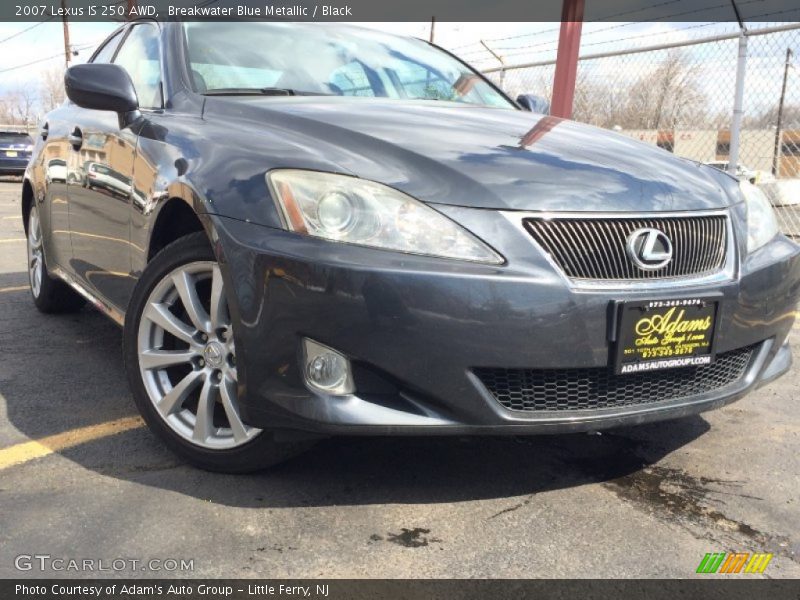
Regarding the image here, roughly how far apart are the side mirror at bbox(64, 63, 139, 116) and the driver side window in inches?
5.9

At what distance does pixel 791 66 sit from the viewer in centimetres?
781

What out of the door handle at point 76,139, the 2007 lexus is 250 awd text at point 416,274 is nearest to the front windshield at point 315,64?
the 2007 lexus is 250 awd text at point 416,274

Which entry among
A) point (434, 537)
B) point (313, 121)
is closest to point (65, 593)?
point (434, 537)

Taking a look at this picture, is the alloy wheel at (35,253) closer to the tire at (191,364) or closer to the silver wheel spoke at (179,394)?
the tire at (191,364)

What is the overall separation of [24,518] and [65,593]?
444mm

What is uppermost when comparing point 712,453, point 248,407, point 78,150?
point 78,150

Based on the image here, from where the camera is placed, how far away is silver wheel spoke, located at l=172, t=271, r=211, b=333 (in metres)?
2.51

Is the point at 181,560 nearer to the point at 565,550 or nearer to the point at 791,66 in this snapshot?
the point at 565,550

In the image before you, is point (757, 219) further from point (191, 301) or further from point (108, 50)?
point (108, 50)

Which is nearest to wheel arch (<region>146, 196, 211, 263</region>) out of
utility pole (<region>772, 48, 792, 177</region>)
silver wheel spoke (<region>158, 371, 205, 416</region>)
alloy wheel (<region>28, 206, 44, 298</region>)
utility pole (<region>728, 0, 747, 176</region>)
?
silver wheel spoke (<region>158, 371, 205, 416</region>)

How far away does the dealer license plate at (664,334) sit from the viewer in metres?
2.22
